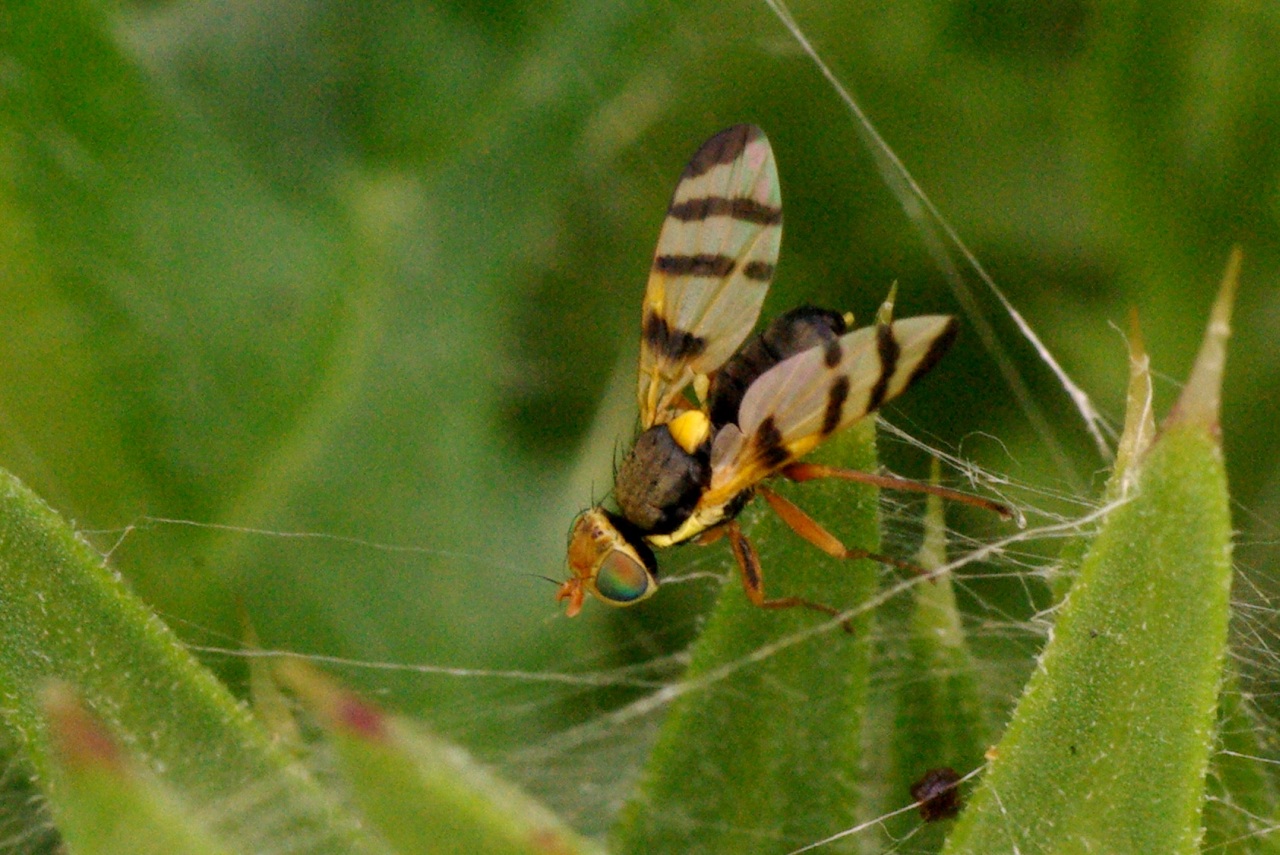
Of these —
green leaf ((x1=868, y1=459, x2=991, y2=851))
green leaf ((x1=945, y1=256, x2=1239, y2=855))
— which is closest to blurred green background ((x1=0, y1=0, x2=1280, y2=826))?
green leaf ((x1=868, y1=459, x2=991, y2=851))

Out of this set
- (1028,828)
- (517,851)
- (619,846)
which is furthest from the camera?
(619,846)

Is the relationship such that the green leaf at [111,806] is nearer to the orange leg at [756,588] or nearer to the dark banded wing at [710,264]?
the orange leg at [756,588]

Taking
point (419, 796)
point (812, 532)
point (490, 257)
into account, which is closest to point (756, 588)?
point (812, 532)

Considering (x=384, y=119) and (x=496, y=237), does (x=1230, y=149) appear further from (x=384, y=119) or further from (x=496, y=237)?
(x=384, y=119)

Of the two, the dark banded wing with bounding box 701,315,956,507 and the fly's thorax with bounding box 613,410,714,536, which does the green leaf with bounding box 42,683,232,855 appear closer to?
the dark banded wing with bounding box 701,315,956,507

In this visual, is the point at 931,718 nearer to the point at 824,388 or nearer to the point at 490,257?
the point at 824,388

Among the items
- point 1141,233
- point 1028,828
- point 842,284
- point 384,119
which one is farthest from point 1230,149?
point 1028,828
